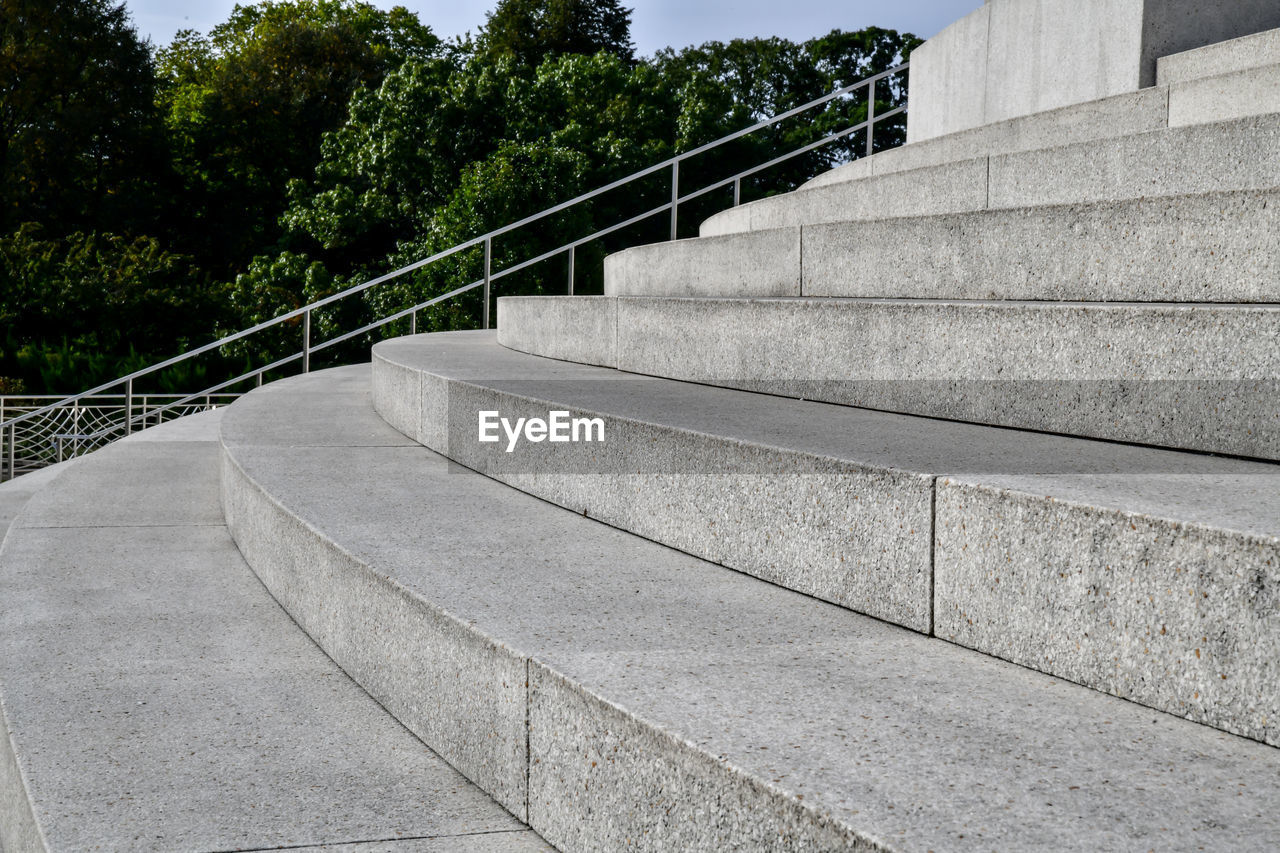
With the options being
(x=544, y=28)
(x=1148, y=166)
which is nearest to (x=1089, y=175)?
(x=1148, y=166)

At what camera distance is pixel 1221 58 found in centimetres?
493

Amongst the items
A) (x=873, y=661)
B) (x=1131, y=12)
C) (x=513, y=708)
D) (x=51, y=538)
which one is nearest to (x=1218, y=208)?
(x=873, y=661)

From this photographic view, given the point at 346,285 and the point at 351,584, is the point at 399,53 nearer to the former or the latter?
the point at 346,285

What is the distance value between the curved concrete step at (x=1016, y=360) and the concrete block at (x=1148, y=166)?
883 millimetres

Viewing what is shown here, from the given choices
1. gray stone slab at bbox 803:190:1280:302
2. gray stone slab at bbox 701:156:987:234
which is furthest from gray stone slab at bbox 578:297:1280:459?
gray stone slab at bbox 701:156:987:234

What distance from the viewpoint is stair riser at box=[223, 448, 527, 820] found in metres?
2.05

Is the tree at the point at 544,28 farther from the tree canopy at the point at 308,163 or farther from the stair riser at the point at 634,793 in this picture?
the stair riser at the point at 634,793

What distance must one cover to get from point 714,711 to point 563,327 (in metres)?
3.91

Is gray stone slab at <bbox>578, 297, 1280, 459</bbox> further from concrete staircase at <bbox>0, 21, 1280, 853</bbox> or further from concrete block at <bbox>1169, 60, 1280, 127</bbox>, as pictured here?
concrete block at <bbox>1169, 60, 1280, 127</bbox>

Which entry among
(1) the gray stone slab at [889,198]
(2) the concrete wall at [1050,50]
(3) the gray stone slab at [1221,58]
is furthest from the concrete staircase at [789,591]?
(2) the concrete wall at [1050,50]

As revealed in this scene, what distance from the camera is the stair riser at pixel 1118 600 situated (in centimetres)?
155

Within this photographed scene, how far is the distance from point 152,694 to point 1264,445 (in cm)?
252

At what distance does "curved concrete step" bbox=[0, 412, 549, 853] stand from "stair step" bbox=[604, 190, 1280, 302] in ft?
7.02

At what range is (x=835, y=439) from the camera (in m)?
2.60
